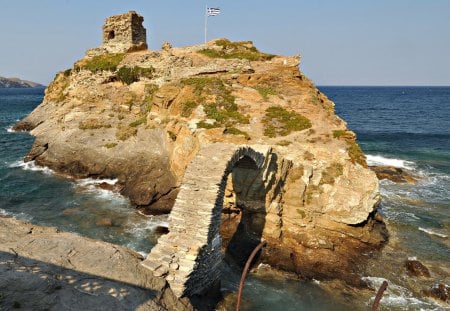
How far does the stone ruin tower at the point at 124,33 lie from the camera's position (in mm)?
41263

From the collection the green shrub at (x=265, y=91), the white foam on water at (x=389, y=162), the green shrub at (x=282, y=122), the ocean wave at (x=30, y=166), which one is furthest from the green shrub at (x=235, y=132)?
the white foam on water at (x=389, y=162)

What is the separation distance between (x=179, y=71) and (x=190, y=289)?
2679 centimetres

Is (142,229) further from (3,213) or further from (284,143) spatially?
(284,143)

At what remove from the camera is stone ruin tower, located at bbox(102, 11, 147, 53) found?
41263 millimetres

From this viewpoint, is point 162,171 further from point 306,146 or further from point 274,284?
point 274,284

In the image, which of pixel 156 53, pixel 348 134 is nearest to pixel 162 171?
pixel 348 134

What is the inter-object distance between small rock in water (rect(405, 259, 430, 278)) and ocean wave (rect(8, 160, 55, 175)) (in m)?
31.5

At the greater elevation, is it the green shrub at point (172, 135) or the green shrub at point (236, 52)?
the green shrub at point (236, 52)

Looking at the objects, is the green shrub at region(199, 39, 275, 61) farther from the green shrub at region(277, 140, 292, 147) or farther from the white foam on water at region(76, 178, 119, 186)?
the white foam on water at region(76, 178, 119, 186)

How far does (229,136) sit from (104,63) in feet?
80.4

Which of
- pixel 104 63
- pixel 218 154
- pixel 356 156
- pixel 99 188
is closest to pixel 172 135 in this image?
pixel 99 188

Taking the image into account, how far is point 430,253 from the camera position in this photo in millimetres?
20797

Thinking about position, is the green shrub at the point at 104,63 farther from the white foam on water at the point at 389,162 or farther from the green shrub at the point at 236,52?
the white foam on water at the point at 389,162

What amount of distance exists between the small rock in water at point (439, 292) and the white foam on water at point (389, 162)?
26.1 metres
